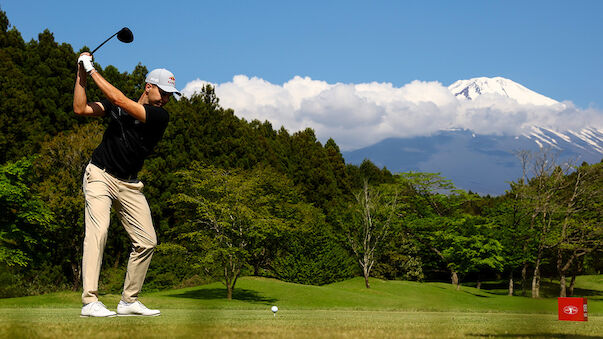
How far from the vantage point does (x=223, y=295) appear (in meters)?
46.2

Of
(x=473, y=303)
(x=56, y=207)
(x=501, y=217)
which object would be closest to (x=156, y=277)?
(x=56, y=207)

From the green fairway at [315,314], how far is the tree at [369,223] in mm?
3553

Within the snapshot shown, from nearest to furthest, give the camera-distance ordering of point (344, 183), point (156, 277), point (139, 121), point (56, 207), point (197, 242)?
1. point (139, 121)
2. point (56, 207)
3. point (197, 242)
4. point (156, 277)
5. point (344, 183)

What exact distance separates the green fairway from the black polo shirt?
1.96 metres

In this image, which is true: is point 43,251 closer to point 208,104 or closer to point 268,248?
point 268,248

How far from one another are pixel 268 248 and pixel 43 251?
20.6 metres

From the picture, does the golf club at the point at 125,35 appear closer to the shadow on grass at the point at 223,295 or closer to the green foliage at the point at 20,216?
the green foliage at the point at 20,216

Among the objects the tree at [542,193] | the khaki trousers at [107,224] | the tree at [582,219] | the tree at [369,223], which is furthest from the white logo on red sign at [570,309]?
the tree at [369,223]

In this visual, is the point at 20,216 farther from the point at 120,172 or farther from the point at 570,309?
the point at 120,172

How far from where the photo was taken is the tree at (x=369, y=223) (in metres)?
63.1

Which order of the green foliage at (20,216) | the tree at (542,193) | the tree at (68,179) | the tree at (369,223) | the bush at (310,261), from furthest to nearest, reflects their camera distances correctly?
the tree at (369,223) < the bush at (310,261) < the tree at (542,193) < the tree at (68,179) < the green foliage at (20,216)

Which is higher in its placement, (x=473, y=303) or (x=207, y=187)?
(x=207, y=187)

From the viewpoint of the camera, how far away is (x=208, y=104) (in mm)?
62344

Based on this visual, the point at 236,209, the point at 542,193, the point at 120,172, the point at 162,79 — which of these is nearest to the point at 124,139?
the point at 120,172
